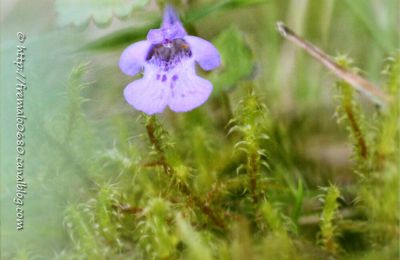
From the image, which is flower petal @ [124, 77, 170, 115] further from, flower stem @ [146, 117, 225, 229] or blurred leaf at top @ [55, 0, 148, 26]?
blurred leaf at top @ [55, 0, 148, 26]

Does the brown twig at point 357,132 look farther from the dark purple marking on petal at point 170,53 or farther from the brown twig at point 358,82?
the dark purple marking on petal at point 170,53

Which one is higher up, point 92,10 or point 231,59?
point 92,10

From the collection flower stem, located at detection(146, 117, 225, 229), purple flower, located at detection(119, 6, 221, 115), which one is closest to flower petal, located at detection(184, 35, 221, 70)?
purple flower, located at detection(119, 6, 221, 115)

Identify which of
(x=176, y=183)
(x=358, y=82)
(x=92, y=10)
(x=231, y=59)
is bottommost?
(x=176, y=183)

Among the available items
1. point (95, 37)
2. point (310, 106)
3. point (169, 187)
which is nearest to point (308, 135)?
point (310, 106)

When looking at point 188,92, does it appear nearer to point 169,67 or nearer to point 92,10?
point 169,67

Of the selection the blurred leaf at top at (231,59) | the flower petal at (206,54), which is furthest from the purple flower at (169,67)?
the blurred leaf at top at (231,59)

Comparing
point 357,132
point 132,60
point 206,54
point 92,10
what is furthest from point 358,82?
point 92,10
